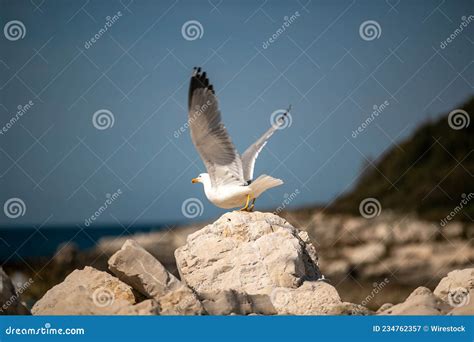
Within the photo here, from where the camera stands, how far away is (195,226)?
19922 mm

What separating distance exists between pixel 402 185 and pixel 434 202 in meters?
1.17

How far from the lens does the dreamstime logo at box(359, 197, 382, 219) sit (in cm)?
2002

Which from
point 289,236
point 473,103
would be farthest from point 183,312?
point 473,103

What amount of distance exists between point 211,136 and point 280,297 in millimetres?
1900

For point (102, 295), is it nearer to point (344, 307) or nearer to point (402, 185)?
point (344, 307)

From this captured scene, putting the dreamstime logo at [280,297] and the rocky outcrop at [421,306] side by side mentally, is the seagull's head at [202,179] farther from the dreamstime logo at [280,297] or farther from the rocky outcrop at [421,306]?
the rocky outcrop at [421,306]

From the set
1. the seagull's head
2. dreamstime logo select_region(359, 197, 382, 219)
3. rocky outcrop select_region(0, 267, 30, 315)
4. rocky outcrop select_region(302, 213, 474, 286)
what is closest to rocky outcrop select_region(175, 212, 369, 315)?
the seagull's head

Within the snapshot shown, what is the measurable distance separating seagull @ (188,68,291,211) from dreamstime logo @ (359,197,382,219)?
430 inches

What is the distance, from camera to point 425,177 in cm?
2053

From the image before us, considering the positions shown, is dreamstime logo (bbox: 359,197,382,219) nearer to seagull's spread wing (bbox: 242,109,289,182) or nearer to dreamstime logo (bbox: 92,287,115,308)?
seagull's spread wing (bbox: 242,109,289,182)

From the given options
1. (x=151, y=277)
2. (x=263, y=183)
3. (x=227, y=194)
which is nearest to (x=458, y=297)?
(x=263, y=183)

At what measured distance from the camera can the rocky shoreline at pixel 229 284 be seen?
7.75m
